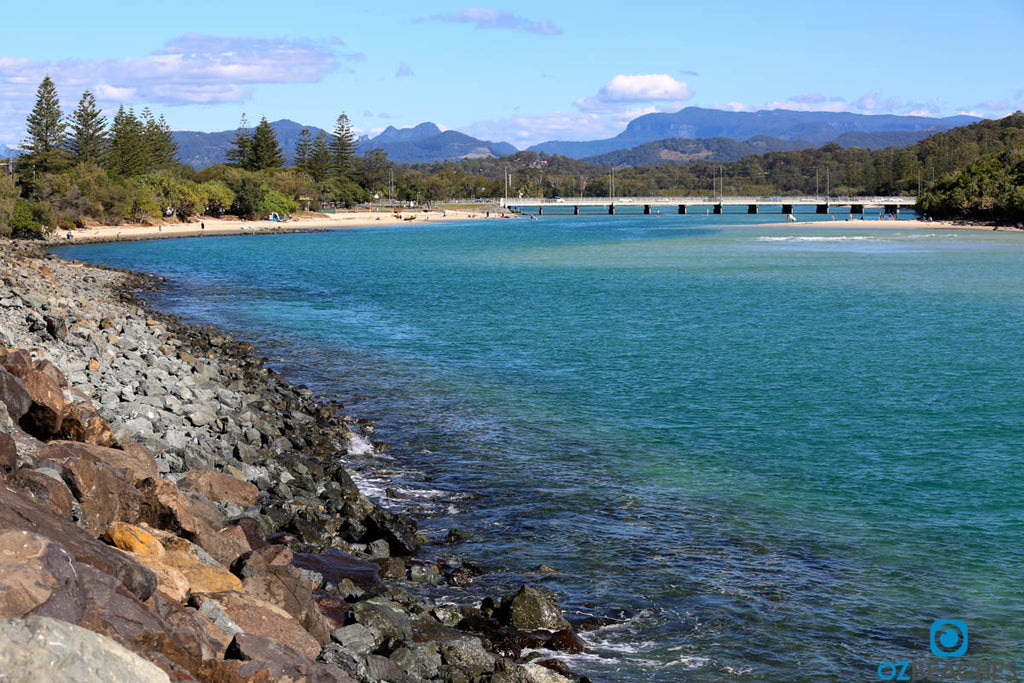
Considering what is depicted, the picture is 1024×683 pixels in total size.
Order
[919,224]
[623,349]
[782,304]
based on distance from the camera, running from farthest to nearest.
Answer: [919,224] → [782,304] → [623,349]

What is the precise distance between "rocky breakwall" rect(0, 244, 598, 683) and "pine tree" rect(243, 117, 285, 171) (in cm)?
14120

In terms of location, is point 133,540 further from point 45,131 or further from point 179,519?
point 45,131

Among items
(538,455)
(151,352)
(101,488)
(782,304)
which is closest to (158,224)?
(782,304)

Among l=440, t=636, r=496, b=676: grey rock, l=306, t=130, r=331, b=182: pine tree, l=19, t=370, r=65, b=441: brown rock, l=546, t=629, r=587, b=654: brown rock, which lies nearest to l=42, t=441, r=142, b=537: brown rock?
l=19, t=370, r=65, b=441: brown rock

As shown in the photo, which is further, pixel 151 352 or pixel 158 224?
pixel 158 224

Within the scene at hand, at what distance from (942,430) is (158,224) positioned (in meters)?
110

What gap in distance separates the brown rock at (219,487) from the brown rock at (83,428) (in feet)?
3.79

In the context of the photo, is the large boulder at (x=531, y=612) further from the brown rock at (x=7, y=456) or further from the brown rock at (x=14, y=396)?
the brown rock at (x=14, y=396)

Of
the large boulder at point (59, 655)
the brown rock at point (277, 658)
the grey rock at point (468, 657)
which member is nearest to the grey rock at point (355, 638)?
the grey rock at point (468, 657)

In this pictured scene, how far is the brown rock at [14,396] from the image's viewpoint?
37.2 ft

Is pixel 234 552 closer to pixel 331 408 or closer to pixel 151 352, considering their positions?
pixel 331 408

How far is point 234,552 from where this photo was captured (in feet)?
33.5

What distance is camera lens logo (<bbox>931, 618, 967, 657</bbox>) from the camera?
11.1 meters

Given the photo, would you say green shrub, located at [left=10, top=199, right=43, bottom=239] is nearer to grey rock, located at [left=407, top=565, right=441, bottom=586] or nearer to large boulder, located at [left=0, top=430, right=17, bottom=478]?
grey rock, located at [left=407, top=565, right=441, bottom=586]
